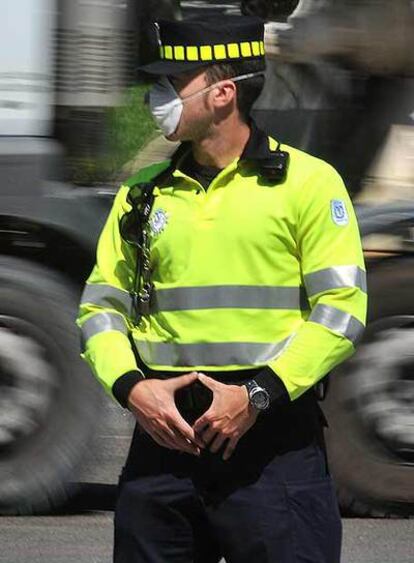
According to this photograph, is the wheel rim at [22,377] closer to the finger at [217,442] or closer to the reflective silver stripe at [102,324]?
the reflective silver stripe at [102,324]

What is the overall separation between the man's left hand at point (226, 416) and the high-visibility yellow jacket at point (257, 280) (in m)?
0.07

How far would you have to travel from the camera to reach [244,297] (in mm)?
3395

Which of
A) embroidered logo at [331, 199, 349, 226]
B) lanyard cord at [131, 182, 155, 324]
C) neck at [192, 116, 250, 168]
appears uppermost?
neck at [192, 116, 250, 168]

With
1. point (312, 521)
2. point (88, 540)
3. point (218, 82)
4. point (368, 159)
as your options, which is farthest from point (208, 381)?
point (368, 159)

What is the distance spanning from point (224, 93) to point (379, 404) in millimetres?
2898

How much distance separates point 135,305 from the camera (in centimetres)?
354

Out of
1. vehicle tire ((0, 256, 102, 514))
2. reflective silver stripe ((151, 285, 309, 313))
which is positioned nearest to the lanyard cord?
reflective silver stripe ((151, 285, 309, 313))

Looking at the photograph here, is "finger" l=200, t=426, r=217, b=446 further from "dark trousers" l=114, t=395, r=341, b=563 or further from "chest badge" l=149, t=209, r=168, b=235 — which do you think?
"chest badge" l=149, t=209, r=168, b=235

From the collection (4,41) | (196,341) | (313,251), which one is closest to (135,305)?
(196,341)

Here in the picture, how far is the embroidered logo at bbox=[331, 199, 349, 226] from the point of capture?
3379 millimetres

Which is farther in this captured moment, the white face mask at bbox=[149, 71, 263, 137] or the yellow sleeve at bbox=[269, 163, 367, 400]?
the white face mask at bbox=[149, 71, 263, 137]

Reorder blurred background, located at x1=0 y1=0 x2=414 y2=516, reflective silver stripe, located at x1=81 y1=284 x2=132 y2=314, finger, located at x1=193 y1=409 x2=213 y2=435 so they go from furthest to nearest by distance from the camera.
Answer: blurred background, located at x1=0 y1=0 x2=414 y2=516 < reflective silver stripe, located at x1=81 y1=284 x2=132 y2=314 < finger, located at x1=193 y1=409 x2=213 y2=435

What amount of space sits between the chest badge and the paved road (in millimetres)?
2605

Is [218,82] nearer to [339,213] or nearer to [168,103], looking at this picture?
[168,103]
